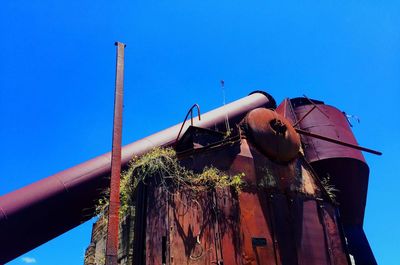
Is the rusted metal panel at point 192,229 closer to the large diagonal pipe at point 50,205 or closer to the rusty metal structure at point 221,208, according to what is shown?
the rusty metal structure at point 221,208

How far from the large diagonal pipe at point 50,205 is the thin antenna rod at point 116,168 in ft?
19.1

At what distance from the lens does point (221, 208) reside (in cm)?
801

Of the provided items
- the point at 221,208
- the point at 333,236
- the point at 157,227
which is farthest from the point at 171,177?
the point at 333,236

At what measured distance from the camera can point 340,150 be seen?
1457 cm

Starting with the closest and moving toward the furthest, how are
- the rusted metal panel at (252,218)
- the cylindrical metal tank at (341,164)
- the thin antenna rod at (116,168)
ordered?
the thin antenna rod at (116,168)
the rusted metal panel at (252,218)
the cylindrical metal tank at (341,164)

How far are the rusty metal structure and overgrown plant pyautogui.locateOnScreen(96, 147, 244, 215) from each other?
6.1 inches

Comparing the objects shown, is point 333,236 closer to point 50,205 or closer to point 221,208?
point 221,208

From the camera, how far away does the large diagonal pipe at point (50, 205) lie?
10.6m

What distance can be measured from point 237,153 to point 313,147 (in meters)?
6.70

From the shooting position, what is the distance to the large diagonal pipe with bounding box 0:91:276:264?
417 inches

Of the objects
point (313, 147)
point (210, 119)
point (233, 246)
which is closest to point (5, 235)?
point (233, 246)

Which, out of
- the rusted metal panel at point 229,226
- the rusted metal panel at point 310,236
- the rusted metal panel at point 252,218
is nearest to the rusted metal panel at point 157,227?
the rusted metal panel at point 229,226

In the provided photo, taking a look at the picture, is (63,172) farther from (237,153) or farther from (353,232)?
(353,232)

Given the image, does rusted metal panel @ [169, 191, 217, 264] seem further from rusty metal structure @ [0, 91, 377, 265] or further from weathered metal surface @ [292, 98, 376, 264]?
weathered metal surface @ [292, 98, 376, 264]
